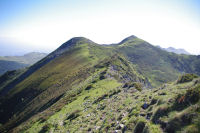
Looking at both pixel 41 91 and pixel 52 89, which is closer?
pixel 52 89

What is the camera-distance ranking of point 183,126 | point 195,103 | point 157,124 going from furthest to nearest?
point 157,124
point 195,103
point 183,126

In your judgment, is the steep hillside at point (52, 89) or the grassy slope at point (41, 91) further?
the grassy slope at point (41, 91)

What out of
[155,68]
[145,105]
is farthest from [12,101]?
[155,68]

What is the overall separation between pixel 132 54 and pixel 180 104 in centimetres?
18742

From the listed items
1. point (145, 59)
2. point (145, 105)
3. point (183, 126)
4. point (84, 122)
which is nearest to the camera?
point (183, 126)

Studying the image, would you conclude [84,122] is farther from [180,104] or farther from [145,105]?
[180,104]

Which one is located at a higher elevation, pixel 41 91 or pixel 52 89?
Result: pixel 52 89

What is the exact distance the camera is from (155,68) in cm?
16262

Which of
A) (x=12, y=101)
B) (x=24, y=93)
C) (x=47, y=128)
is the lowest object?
(x=12, y=101)

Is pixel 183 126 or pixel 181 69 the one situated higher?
pixel 183 126

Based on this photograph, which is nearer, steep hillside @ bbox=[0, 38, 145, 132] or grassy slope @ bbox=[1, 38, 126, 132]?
steep hillside @ bbox=[0, 38, 145, 132]

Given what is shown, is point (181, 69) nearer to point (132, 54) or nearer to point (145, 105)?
point (132, 54)

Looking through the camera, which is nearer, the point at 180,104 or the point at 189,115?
the point at 189,115

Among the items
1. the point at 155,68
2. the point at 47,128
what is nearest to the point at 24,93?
the point at 47,128
